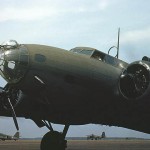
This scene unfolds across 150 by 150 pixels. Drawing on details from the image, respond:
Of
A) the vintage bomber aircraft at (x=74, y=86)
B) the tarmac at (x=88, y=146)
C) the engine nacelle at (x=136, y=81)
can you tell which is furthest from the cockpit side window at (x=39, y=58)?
the tarmac at (x=88, y=146)

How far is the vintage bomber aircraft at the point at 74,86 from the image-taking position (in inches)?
481

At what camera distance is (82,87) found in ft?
43.6

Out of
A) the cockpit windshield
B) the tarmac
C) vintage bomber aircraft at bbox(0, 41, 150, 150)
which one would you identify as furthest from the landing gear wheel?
the tarmac

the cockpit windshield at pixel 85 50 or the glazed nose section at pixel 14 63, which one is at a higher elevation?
the cockpit windshield at pixel 85 50

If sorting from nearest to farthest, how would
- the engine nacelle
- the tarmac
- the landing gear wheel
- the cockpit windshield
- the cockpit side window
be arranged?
the cockpit side window, the engine nacelle, the cockpit windshield, the landing gear wheel, the tarmac

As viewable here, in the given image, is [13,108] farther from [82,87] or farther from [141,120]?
[141,120]

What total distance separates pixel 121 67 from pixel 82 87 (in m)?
2.88

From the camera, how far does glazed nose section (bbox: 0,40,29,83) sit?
11953mm

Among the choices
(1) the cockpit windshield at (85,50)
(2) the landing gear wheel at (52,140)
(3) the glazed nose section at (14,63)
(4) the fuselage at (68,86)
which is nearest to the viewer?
(3) the glazed nose section at (14,63)

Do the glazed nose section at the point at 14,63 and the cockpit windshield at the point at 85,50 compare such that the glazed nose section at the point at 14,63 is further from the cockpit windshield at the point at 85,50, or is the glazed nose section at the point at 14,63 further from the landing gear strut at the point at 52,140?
the landing gear strut at the point at 52,140

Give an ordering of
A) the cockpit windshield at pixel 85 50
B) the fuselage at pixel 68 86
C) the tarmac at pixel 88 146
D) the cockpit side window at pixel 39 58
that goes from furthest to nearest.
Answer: the tarmac at pixel 88 146 → the cockpit windshield at pixel 85 50 → the cockpit side window at pixel 39 58 → the fuselage at pixel 68 86

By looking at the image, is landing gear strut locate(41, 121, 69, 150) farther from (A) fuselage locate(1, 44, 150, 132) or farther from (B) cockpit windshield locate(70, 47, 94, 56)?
(B) cockpit windshield locate(70, 47, 94, 56)

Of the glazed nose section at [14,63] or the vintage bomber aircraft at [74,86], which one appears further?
the vintage bomber aircraft at [74,86]

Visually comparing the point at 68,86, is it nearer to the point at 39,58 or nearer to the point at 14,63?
the point at 39,58
